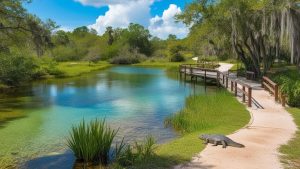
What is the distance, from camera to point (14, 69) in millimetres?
35969

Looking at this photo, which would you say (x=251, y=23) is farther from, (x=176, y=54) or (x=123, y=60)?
(x=123, y=60)

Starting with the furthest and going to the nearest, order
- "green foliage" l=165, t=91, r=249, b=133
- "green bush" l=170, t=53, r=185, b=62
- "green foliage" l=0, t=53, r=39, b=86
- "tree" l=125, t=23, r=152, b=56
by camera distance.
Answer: "tree" l=125, t=23, r=152, b=56 < "green bush" l=170, t=53, r=185, b=62 < "green foliage" l=0, t=53, r=39, b=86 < "green foliage" l=165, t=91, r=249, b=133

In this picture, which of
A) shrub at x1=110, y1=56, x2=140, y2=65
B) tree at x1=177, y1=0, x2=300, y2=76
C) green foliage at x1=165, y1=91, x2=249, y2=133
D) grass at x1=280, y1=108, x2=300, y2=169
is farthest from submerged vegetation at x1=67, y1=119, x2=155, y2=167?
shrub at x1=110, y1=56, x2=140, y2=65

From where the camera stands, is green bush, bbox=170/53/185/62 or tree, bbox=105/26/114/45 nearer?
green bush, bbox=170/53/185/62

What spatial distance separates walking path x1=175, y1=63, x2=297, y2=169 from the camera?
941cm

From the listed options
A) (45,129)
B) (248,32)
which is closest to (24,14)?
(45,129)

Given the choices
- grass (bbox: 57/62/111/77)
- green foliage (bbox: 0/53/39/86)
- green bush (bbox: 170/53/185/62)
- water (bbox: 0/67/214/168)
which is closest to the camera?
water (bbox: 0/67/214/168)

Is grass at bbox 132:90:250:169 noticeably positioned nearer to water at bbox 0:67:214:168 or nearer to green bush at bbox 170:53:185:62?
water at bbox 0:67:214:168

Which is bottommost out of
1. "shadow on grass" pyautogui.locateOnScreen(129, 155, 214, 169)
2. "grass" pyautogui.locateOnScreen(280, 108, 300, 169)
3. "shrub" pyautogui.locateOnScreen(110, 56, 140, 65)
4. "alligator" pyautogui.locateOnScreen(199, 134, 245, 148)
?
"grass" pyautogui.locateOnScreen(280, 108, 300, 169)

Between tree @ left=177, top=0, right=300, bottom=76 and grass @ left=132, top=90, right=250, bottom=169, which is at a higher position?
tree @ left=177, top=0, right=300, bottom=76

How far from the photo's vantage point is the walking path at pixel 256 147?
30.9 feet

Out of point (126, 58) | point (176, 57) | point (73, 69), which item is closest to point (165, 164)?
point (73, 69)

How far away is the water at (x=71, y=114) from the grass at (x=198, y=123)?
3.12 feet

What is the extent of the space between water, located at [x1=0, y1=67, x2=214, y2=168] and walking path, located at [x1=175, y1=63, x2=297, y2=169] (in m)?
3.70
